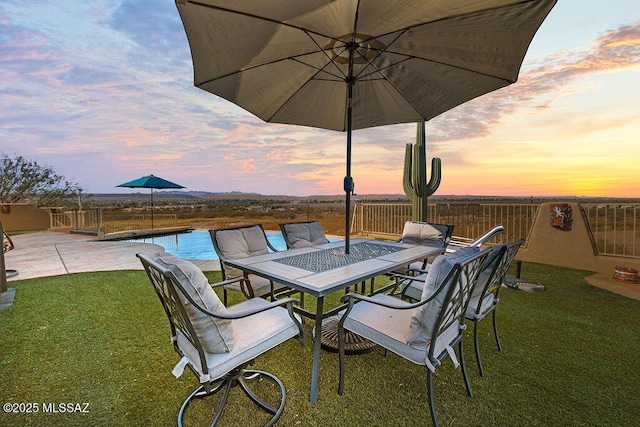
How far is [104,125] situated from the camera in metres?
8.67

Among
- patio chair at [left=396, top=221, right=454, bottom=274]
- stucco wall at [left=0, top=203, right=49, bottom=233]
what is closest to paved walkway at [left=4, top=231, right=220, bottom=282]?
patio chair at [left=396, top=221, right=454, bottom=274]

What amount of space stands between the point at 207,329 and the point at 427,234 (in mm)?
2927

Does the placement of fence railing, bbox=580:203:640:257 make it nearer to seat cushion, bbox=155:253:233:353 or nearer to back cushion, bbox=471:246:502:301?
back cushion, bbox=471:246:502:301

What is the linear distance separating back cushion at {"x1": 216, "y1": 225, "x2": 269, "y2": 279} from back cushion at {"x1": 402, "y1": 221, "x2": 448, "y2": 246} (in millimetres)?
1856

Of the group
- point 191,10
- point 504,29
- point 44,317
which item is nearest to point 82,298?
point 44,317

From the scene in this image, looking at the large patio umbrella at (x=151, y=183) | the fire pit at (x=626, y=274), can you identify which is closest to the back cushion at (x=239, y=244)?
the fire pit at (x=626, y=274)

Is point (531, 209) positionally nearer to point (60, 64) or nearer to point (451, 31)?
point (451, 31)

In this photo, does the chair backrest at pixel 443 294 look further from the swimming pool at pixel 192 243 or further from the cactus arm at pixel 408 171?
the swimming pool at pixel 192 243

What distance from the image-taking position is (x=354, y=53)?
259cm

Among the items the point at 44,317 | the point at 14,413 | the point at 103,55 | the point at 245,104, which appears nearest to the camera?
the point at 14,413

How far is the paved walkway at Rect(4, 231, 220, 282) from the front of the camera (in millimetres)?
4777

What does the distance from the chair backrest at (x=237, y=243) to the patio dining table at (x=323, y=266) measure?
47 centimetres

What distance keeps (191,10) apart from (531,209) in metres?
6.17

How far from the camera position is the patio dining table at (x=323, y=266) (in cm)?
170
